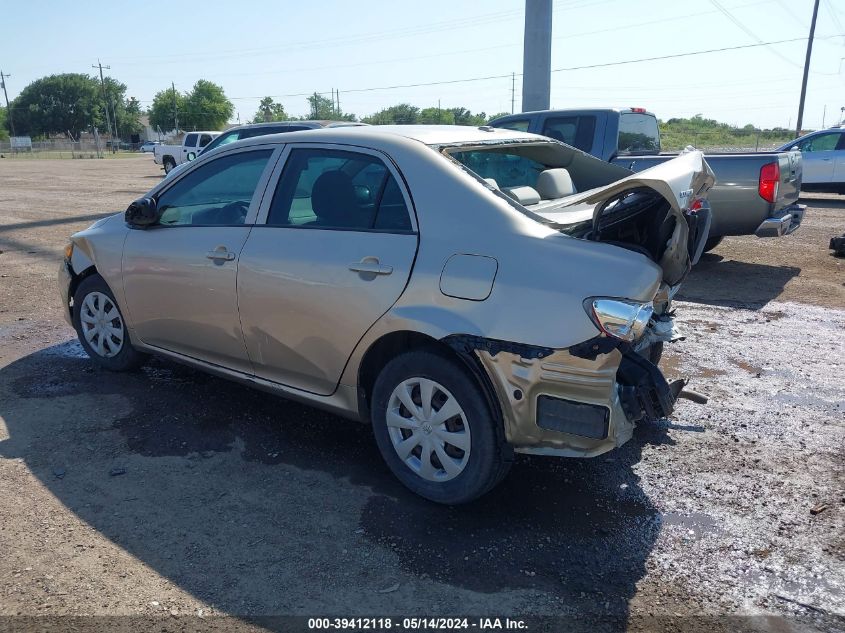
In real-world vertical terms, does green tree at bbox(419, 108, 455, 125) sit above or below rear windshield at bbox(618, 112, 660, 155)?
above

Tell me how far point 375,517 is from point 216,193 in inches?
93.3

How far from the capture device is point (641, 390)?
3227 millimetres

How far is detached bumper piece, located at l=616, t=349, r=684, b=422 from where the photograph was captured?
323 centimetres

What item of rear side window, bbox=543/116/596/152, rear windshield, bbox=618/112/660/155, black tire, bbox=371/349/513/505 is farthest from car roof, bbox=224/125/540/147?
rear windshield, bbox=618/112/660/155

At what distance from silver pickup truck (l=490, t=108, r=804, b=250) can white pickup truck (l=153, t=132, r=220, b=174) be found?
18534mm

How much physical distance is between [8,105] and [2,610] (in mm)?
118317

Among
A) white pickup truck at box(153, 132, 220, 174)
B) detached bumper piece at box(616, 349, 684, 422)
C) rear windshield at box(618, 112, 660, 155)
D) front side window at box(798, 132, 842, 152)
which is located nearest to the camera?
detached bumper piece at box(616, 349, 684, 422)

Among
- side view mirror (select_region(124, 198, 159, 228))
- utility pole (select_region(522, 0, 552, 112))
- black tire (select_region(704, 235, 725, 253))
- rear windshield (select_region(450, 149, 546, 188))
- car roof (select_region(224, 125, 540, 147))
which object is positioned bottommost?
black tire (select_region(704, 235, 725, 253))

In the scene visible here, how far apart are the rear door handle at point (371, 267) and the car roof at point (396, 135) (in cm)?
71

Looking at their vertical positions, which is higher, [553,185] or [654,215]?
[553,185]

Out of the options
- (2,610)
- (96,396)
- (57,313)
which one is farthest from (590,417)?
(57,313)

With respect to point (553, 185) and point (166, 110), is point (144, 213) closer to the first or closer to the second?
point (553, 185)

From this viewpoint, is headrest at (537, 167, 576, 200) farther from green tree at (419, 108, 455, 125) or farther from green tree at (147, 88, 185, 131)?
green tree at (147, 88, 185, 131)

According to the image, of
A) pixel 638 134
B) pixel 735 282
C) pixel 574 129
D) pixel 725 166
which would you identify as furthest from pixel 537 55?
pixel 735 282
